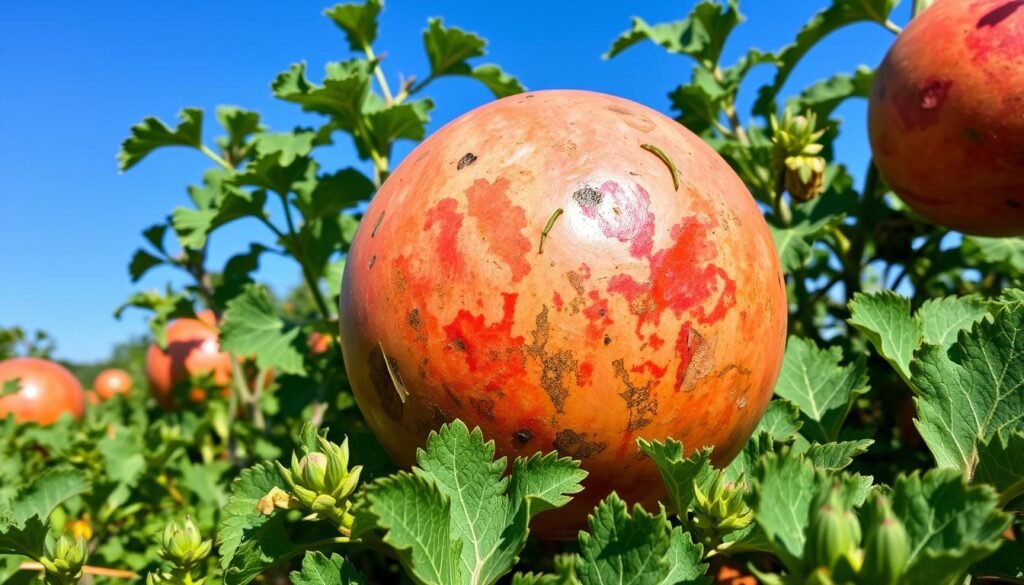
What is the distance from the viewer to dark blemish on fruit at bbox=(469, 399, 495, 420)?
122 cm

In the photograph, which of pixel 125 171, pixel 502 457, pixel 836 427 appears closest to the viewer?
pixel 502 457

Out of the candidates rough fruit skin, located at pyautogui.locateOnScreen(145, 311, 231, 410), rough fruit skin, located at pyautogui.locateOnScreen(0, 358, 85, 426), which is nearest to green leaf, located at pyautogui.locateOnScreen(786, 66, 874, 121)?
rough fruit skin, located at pyautogui.locateOnScreen(145, 311, 231, 410)

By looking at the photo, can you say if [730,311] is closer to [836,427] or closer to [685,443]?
[685,443]

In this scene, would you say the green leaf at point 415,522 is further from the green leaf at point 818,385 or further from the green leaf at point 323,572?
the green leaf at point 818,385

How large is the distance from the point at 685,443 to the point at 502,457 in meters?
0.32

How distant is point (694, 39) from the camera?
273 cm

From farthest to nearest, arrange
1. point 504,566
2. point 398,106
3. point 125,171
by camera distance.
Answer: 1. point 125,171
2. point 398,106
3. point 504,566

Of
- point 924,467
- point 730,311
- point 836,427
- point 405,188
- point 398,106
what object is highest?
point 398,106

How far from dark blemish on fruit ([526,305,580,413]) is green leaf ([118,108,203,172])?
77.6 inches

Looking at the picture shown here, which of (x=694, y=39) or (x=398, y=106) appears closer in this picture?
(x=398, y=106)

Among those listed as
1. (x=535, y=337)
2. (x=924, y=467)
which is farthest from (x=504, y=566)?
(x=924, y=467)

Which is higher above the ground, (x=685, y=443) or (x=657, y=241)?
(x=657, y=241)

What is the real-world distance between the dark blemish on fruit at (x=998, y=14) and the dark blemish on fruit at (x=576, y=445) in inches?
50.5

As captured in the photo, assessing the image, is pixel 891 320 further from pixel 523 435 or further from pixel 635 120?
pixel 523 435
